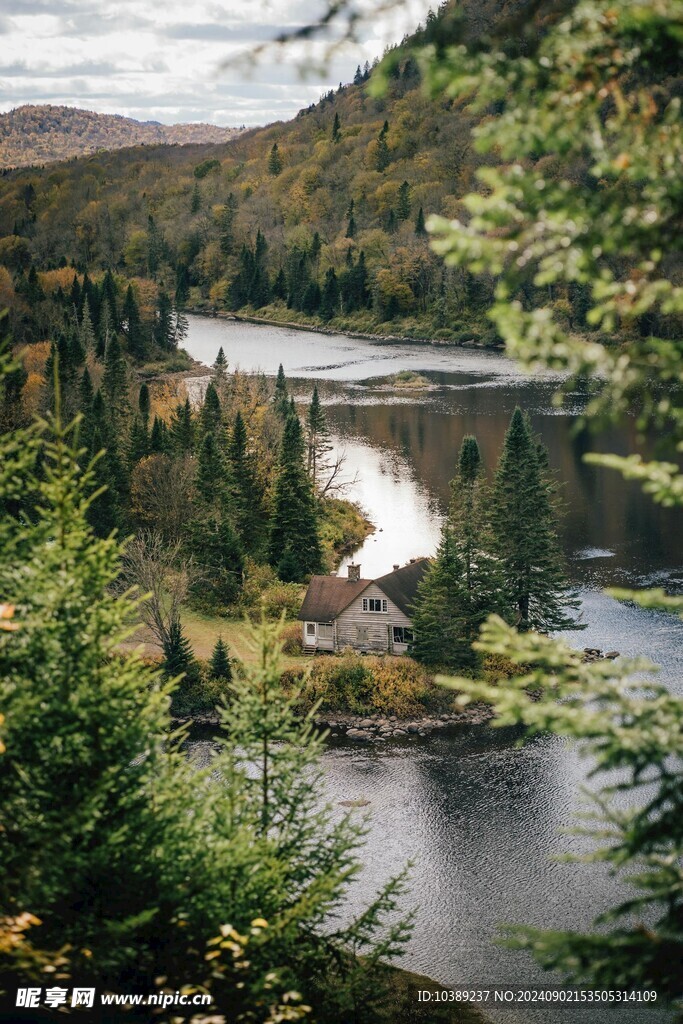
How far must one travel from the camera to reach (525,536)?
3541 centimetres

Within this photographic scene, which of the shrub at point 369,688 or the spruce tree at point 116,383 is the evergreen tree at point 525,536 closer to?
the shrub at point 369,688

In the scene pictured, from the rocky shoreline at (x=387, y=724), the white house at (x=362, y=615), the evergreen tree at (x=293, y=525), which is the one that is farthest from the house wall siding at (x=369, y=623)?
the evergreen tree at (x=293, y=525)

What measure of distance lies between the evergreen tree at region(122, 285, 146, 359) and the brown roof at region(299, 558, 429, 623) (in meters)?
53.7

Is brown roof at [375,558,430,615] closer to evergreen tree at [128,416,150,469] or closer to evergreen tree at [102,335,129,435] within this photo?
evergreen tree at [128,416,150,469]

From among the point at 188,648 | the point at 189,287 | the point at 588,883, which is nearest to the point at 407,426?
the point at 188,648

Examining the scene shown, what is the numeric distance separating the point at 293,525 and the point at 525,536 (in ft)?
33.7

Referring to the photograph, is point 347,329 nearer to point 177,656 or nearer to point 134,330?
point 134,330

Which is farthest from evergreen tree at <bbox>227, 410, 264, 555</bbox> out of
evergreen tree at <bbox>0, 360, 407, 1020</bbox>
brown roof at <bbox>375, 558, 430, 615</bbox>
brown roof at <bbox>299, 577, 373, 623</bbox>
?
evergreen tree at <bbox>0, 360, 407, 1020</bbox>

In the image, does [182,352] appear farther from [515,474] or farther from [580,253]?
[580,253]

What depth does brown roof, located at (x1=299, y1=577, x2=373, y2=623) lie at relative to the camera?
3459 centimetres

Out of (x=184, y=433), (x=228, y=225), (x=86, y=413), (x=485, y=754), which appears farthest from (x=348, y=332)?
(x=485, y=754)

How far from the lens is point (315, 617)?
34.7 metres

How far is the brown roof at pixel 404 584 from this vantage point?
113 feet

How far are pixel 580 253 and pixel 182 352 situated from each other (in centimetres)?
8533
